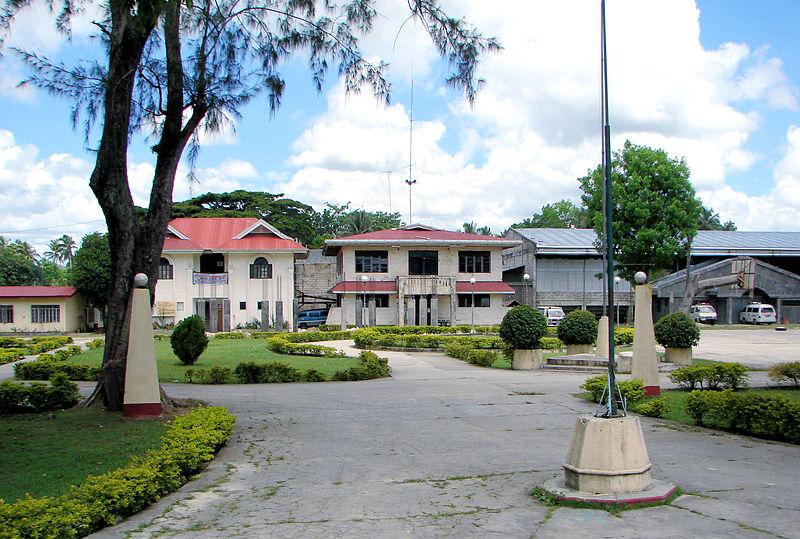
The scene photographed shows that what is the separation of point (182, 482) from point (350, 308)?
3526cm

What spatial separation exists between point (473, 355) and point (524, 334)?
302 cm

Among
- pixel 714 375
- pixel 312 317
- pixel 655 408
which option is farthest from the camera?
pixel 312 317

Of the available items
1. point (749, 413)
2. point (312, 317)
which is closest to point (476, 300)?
point (312, 317)

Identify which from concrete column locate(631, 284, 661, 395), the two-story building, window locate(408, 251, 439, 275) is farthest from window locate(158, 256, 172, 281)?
concrete column locate(631, 284, 661, 395)

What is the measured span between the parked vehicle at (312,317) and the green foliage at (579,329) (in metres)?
25.3

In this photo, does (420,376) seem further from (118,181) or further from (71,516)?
(71,516)

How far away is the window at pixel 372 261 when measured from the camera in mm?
42438

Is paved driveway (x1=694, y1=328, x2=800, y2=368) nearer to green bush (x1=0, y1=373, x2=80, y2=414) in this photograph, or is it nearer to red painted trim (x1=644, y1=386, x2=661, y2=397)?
red painted trim (x1=644, y1=386, x2=661, y2=397)

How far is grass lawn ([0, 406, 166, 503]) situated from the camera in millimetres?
6773

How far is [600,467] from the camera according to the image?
5949 mm

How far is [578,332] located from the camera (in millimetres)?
21812

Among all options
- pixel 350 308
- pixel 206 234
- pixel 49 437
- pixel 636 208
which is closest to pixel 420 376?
pixel 49 437

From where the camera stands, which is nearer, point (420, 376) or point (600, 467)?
point (600, 467)

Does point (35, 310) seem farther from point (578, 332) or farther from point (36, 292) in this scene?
point (578, 332)
